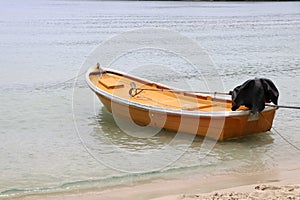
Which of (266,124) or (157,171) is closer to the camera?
(157,171)

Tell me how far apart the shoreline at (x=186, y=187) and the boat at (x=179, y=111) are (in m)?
1.37

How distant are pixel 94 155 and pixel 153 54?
1330 cm

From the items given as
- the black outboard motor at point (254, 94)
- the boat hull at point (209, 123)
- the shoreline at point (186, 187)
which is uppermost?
the black outboard motor at point (254, 94)

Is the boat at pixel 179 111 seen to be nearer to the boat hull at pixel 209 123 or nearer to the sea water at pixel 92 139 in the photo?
the boat hull at pixel 209 123

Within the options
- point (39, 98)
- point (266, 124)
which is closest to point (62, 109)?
point (39, 98)

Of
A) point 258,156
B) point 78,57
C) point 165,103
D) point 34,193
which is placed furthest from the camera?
point 78,57

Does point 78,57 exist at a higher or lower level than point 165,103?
lower

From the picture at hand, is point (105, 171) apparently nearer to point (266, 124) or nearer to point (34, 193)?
point (34, 193)

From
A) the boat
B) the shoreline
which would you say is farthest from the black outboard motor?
the shoreline

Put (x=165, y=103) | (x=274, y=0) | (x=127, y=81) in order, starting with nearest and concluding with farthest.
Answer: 1. (x=165, y=103)
2. (x=127, y=81)
3. (x=274, y=0)

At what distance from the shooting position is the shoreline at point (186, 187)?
6.93 meters

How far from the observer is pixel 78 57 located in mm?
21375

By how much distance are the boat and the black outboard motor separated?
0.17 meters

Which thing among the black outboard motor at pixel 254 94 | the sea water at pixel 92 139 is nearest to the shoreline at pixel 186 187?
the sea water at pixel 92 139
